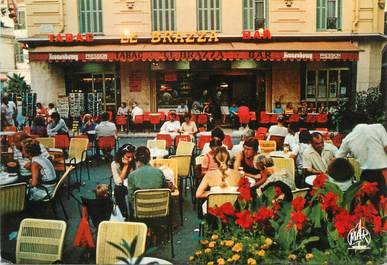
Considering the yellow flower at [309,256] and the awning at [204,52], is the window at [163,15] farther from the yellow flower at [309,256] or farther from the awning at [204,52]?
the yellow flower at [309,256]

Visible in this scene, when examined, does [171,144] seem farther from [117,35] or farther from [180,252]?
[180,252]

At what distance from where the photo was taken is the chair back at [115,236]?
4.07 m

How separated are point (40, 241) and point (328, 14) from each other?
907 centimetres

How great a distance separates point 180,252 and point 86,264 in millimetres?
1139

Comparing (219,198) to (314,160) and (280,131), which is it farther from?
(280,131)

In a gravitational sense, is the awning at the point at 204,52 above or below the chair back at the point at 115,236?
above

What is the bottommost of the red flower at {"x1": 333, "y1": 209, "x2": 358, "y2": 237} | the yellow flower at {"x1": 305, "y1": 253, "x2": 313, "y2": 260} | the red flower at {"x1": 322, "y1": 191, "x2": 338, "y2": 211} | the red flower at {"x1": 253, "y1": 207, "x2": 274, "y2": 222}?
the yellow flower at {"x1": 305, "y1": 253, "x2": 313, "y2": 260}

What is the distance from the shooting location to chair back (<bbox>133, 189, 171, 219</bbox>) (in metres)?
5.43

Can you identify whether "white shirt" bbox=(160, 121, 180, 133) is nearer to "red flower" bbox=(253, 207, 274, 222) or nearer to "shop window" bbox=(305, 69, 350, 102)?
"shop window" bbox=(305, 69, 350, 102)

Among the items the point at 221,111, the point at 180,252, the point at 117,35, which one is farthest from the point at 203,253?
the point at 221,111

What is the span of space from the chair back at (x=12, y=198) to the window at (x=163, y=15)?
607 cm

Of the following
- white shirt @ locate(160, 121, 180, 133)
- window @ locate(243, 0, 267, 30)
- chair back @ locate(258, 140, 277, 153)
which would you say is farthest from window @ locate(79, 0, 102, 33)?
chair back @ locate(258, 140, 277, 153)

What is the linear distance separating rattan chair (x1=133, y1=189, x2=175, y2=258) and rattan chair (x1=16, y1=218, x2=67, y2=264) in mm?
1326

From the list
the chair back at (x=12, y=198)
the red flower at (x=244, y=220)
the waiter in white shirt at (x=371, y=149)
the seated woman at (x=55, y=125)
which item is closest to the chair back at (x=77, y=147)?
the seated woman at (x=55, y=125)
